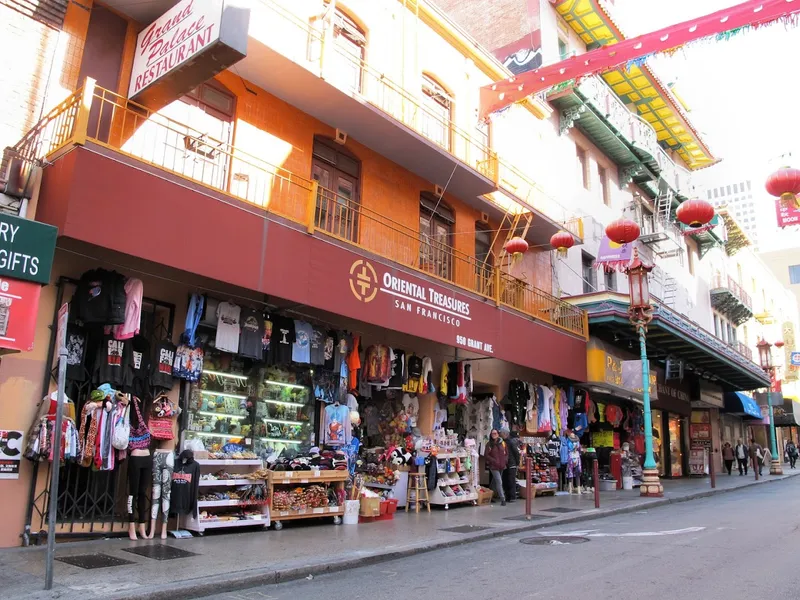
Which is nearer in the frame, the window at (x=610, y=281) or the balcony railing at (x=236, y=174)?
the balcony railing at (x=236, y=174)

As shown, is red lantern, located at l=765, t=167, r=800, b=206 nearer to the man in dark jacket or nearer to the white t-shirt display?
the man in dark jacket

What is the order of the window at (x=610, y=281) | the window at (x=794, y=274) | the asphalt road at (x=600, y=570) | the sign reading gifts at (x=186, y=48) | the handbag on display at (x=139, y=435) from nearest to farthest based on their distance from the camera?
the asphalt road at (x=600, y=570) < the sign reading gifts at (x=186, y=48) < the handbag on display at (x=139, y=435) < the window at (x=610, y=281) < the window at (x=794, y=274)

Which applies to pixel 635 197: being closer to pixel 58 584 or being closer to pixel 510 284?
pixel 510 284

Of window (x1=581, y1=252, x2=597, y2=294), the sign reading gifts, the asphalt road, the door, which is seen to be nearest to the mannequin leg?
the asphalt road

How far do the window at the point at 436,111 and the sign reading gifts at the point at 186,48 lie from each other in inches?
298

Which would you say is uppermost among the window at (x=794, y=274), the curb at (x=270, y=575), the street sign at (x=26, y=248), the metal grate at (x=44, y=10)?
the window at (x=794, y=274)

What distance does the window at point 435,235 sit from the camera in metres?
16.7

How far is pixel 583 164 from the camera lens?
26.0 meters

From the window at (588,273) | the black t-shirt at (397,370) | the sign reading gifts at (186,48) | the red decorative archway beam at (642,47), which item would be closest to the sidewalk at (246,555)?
the black t-shirt at (397,370)

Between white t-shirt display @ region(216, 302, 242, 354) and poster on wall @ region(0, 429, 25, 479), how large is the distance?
3.26 meters

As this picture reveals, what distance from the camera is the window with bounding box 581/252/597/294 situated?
24281mm

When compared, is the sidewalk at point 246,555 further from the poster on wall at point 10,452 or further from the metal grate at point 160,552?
the poster on wall at point 10,452

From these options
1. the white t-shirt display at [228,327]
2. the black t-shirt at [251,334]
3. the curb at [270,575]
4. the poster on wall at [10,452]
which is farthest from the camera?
the black t-shirt at [251,334]

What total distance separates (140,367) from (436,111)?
1090 cm
